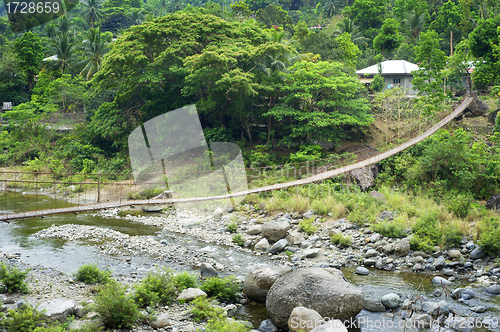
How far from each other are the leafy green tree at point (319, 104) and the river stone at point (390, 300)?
8.92 meters

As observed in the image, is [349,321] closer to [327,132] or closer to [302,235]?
[302,235]

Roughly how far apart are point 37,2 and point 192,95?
22024 mm

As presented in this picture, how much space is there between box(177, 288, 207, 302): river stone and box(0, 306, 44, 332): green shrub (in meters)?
2.12

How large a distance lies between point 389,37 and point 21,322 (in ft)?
79.7

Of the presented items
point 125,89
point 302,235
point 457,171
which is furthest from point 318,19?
point 302,235

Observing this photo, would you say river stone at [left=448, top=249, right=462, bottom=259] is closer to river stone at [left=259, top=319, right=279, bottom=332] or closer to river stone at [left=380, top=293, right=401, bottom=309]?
river stone at [left=380, top=293, right=401, bottom=309]

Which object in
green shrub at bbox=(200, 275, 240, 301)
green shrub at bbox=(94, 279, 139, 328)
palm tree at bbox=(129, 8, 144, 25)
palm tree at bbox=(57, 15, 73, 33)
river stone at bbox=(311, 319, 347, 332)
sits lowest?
Answer: green shrub at bbox=(200, 275, 240, 301)

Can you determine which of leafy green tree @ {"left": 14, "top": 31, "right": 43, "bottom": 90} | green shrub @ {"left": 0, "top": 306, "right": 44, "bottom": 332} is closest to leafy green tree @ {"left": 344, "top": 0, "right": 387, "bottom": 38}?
leafy green tree @ {"left": 14, "top": 31, "right": 43, "bottom": 90}

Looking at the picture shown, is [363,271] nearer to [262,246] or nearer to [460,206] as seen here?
[262,246]

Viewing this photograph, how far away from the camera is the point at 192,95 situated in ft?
57.4

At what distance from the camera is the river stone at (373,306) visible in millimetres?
6255

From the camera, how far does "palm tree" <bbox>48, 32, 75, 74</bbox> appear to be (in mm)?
23750

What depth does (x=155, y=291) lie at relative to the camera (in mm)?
6520

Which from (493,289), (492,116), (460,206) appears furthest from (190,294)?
(492,116)
